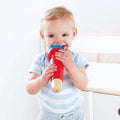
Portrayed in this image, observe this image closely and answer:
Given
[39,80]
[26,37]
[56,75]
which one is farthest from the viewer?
[26,37]

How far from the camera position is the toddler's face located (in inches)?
28.4

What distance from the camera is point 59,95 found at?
771 millimetres

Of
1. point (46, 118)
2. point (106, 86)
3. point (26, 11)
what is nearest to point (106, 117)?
point (106, 86)

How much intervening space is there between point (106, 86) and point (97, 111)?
0.49ft

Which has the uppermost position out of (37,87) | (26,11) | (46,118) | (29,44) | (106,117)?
(26,11)

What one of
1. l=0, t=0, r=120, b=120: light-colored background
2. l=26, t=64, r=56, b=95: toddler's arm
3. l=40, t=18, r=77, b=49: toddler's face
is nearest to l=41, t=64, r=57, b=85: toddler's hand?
l=26, t=64, r=56, b=95: toddler's arm

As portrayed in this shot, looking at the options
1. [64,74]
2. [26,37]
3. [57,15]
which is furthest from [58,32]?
[26,37]

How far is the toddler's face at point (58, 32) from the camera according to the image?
0.72 meters

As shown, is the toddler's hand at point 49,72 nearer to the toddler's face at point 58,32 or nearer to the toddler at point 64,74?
the toddler at point 64,74

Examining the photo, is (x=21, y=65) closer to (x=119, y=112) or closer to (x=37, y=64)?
(x=37, y=64)

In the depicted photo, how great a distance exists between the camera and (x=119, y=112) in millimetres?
1012

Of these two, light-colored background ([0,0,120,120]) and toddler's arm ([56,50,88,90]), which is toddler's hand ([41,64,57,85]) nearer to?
toddler's arm ([56,50,88,90])

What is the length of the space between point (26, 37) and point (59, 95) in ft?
1.49

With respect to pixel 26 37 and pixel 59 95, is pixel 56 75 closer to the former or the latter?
pixel 59 95
